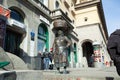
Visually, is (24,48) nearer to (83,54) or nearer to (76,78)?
(76,78)

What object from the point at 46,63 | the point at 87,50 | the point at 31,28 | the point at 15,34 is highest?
the point at 31,28

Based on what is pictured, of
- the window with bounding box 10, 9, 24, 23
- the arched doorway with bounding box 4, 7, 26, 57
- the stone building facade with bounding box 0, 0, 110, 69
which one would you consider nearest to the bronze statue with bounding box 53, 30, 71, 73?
the stone building facade with bounding box 0, 0, 110, 69

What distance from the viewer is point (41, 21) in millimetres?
16438

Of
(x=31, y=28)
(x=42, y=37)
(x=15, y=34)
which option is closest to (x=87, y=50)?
(x=42, y=37)

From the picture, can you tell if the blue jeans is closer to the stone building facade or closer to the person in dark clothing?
the stone building facade

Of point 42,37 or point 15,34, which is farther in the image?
point 42,37

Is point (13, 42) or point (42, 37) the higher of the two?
point (42, 37)

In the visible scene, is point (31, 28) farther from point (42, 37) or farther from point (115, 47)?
point (115, 47)

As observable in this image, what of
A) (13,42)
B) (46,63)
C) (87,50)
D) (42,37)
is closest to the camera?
(46,63)

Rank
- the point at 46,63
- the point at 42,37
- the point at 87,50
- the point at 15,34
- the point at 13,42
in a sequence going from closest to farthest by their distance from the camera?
the point at 46,63 < the point at 13,42 < the point at 15,34 < the point at 42,37 < the point at 87,50

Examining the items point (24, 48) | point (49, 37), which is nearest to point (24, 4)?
point (24, 48)

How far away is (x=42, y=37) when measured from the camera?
16812 millimetres

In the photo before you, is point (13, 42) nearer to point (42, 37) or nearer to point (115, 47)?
point (42, 37)

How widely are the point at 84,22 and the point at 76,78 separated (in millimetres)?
27331
